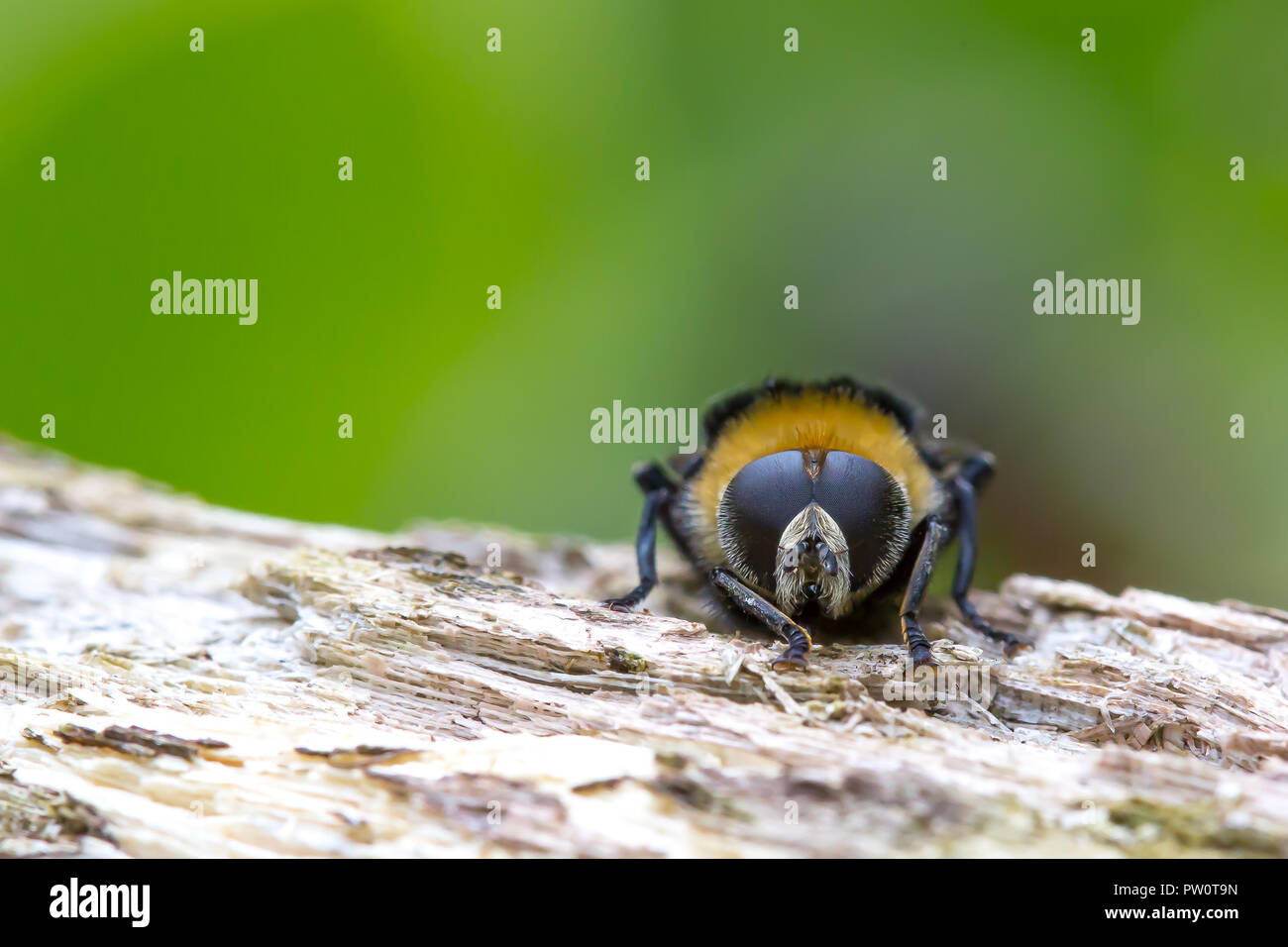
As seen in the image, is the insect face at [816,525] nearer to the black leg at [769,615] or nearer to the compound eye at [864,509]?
the compound eye at [864,509]

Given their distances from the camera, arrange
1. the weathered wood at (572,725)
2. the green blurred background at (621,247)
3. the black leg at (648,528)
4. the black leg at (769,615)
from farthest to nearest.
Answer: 1. the green blurred background at (621,247)
2. the black leg at (648,528)
3. the black leg at (769,615)
4. the weathered wood at (572,725)

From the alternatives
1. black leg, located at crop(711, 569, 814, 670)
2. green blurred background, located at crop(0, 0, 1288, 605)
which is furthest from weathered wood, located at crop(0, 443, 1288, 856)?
green blurred background, located at crop(0, 0, 1288, 605)

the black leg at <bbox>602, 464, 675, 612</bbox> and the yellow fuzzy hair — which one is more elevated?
the yellow fuzzy hair

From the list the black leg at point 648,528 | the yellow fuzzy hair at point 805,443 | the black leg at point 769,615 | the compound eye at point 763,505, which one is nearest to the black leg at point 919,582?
the yellow fuzzy hair at point 805,443

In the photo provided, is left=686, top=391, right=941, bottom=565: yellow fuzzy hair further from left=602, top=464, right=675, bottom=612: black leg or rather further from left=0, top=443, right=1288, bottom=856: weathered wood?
left=0, top=443, right=1288, bottom=856: weathered wood

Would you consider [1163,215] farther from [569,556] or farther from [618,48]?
[569,556]

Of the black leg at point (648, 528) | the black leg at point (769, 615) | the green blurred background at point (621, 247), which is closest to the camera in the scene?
the black leg at point (769, 615)
